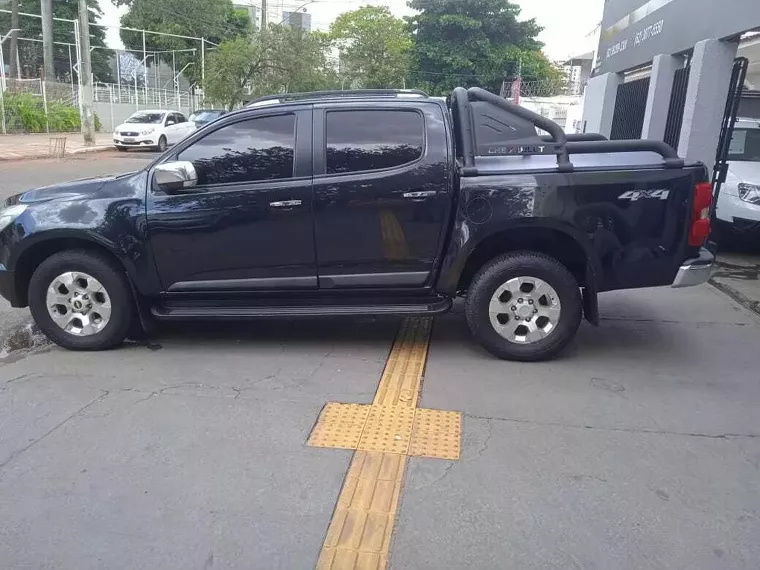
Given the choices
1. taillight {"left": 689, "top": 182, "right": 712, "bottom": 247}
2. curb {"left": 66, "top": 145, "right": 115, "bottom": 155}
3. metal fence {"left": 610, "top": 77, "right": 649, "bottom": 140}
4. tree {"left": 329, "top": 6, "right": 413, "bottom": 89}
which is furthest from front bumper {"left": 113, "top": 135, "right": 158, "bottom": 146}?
taillight {"left": 689, "top": 182, "right": 712, "bottom": 247}

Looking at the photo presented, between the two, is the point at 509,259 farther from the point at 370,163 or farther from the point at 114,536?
the point at 114,536

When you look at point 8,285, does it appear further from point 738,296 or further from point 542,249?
point 738,296

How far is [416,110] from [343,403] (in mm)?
2249

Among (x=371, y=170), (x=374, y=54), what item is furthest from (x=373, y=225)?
(x=374, y=54)

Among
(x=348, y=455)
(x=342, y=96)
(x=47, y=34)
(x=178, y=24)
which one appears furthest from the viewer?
(x=178, y=24)

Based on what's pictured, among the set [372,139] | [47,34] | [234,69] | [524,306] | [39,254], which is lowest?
[524,306]

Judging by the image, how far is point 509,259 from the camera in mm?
5062

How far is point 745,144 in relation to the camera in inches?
400

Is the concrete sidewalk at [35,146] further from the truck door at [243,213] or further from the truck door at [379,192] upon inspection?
the truck door at [379,192]

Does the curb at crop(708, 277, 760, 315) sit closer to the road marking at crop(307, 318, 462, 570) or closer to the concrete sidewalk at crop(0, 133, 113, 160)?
the road marking at crop(307, 318, 462, 570)

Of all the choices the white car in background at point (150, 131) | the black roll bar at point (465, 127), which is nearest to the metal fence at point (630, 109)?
the black roll bar at point (465, 127)

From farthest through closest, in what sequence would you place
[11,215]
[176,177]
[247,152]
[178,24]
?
1. [178,24]
2. [11,215]
3. [247,152]
4. [176,177]

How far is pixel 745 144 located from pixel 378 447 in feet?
29.0

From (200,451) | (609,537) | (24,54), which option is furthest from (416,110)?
(24,54)
